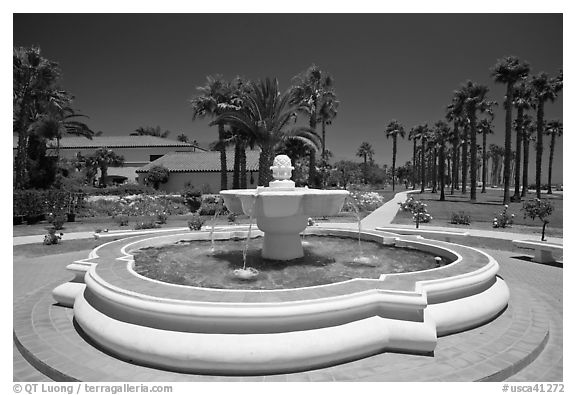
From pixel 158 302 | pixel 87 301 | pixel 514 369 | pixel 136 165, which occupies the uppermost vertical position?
pixel 136 165

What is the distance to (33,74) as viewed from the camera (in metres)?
25.4

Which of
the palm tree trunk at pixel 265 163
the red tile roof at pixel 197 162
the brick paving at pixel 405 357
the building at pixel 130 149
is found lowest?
the brick paving at pixel 405 357

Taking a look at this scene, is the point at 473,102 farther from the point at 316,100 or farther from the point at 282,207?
the point at 282,207

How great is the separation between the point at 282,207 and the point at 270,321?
133 inches

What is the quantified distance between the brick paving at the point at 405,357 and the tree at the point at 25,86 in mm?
21732

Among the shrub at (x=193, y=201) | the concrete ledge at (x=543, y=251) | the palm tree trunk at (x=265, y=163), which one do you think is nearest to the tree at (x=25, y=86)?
the shrub at (x=193, y=201)

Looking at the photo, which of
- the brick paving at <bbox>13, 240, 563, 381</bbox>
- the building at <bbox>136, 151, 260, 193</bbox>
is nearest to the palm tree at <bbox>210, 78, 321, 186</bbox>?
the brick paving at <bbox>13, 240, 563, 381</bbox>

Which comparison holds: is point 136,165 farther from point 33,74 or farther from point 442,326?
point 442,326

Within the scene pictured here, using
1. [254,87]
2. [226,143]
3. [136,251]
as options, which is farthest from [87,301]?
[226,143]

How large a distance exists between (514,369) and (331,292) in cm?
262

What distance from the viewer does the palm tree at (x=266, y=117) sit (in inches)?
906

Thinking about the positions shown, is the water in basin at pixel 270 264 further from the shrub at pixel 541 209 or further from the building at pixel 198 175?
the building at pixel 198 175

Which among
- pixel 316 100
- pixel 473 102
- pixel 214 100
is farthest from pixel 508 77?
pixel 214 100

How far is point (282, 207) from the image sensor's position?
7.82m
